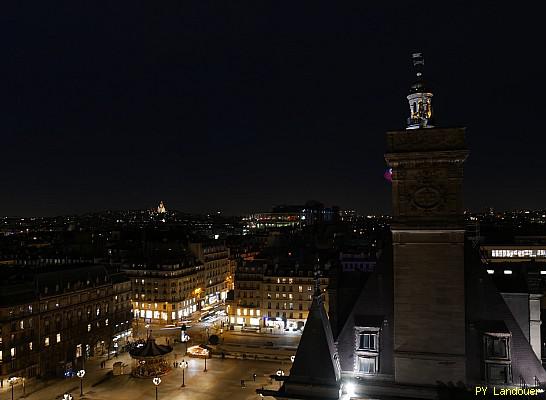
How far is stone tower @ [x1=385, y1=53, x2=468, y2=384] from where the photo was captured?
2312cm

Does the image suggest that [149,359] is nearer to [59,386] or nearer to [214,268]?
[59,386]

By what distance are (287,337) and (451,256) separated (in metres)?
71.1

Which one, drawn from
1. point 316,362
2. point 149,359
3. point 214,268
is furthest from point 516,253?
point 316,362

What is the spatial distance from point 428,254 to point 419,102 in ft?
25.3

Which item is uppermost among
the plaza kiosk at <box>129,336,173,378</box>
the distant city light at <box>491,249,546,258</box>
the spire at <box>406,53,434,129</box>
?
the spire at <box>406,53,434,129</box>

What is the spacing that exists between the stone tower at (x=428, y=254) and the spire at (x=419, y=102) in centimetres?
101

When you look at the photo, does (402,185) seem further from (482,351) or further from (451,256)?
(482,351)

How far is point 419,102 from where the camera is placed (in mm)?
25062

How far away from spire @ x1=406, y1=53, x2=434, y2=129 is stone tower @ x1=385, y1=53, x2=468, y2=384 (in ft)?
3.30

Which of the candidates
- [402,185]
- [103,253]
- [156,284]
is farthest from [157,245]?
[402,185]

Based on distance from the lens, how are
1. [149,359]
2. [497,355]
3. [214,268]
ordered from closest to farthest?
[497,355], [149,359], [214,268]

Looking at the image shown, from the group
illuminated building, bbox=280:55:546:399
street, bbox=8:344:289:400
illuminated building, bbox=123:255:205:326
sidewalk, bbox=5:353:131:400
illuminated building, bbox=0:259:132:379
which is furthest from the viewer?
illuminated building, bbox=123:255:205:326

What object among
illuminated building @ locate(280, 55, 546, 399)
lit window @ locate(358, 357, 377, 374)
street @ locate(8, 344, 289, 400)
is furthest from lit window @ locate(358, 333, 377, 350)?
street @ locate(8, 344, 289, 400)

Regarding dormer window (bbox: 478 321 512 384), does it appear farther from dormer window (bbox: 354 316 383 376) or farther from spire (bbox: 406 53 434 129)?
spire (bbox: 406 53 434 129)
